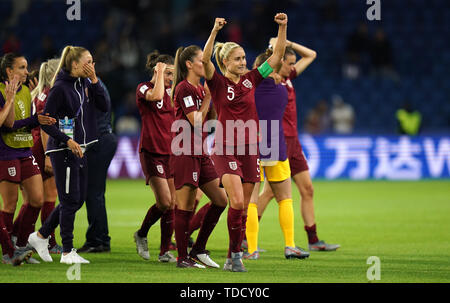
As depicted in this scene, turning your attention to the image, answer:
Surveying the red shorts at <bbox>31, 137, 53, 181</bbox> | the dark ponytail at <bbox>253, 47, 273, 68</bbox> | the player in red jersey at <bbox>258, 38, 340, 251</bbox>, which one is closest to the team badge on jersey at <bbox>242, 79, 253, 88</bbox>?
the dark ponytail at <bbox>253, 47, 273, 68</bbox>

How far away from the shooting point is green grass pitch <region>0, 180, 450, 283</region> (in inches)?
284

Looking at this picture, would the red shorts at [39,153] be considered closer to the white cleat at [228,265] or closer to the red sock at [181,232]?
the red sock at [181,232]

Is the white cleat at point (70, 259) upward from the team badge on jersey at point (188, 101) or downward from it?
downward

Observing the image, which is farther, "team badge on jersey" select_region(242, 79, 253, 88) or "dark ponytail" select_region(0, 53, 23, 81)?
"dark ponytail" select_region(0, 53, 23, 81)

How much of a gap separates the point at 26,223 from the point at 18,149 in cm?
85

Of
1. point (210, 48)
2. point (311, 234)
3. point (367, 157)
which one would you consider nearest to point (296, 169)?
point (311, 234)

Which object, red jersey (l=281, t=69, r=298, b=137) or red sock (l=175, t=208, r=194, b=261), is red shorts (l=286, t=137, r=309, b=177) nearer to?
red jersey (l=281, t=69, r=298, b=137)

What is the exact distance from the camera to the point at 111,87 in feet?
71.4

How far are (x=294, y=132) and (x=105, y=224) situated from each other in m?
2.56

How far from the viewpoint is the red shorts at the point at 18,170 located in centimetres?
811

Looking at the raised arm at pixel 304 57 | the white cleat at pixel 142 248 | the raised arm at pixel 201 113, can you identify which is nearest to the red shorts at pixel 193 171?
the raised arm at pixel 201 113

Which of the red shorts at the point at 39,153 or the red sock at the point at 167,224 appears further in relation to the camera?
the red shorts at the point at 39,153

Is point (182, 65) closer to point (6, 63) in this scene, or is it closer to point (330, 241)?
point (6, 63)

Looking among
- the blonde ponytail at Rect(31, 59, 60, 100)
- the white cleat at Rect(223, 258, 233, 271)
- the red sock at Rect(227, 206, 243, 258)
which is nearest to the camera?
the red sock at Rect(227, 206, 243, 258)
